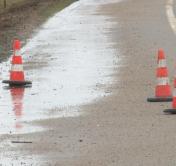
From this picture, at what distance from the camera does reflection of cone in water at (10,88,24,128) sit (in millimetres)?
11238

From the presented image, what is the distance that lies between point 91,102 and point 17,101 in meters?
1.15

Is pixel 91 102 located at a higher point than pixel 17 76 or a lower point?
higher

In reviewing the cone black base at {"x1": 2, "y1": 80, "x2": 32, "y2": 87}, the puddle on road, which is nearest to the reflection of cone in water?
the puddle on road

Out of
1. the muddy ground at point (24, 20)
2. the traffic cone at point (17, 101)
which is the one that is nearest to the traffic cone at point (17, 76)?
the traffic cone at point (17, 101)

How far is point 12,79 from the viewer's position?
13.8 meters

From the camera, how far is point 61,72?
14875 mm

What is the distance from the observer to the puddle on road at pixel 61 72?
1137 cm

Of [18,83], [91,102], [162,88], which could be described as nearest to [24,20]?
[18,83]

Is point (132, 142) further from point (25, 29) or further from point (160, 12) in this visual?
point (160, 12)

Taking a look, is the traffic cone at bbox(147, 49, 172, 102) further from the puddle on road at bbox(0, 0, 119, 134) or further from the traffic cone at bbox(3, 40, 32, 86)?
the traffic cone at bbox(3, 40, 32, 86)

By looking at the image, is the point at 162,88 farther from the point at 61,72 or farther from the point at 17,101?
the point at 61,72

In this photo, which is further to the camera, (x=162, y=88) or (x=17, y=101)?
(x=17, y=101)

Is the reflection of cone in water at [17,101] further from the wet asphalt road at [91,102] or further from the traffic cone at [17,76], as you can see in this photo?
the traffic cone at [17,76]

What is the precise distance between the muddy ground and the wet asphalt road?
0.53 m
